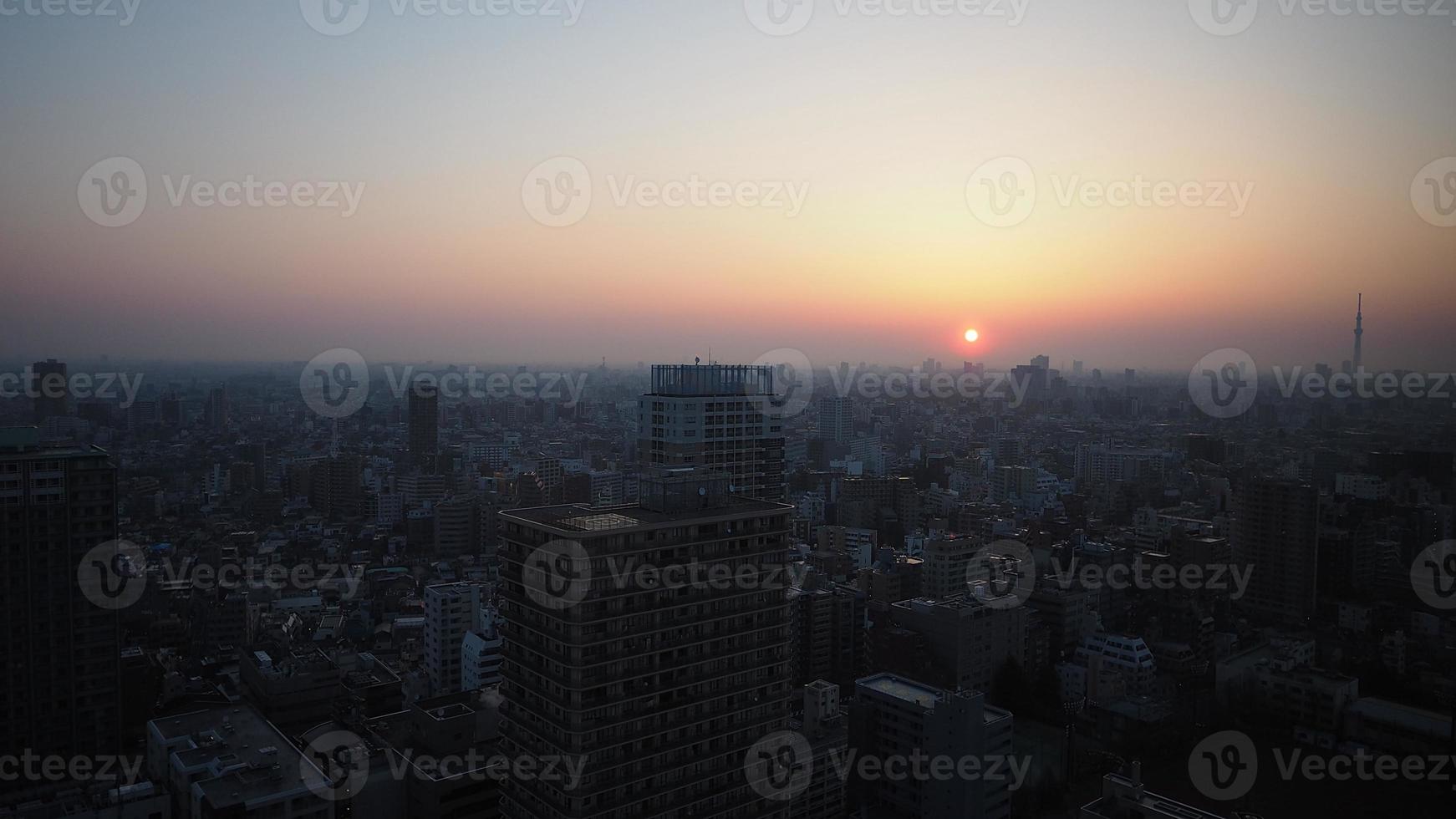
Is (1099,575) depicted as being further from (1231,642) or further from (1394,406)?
(1394,406)

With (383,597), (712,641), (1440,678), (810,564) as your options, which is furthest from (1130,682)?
(383,597)

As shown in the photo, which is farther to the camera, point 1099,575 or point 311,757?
point 1099,575
